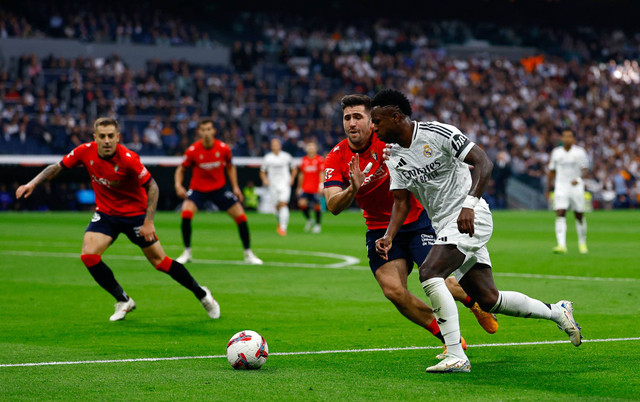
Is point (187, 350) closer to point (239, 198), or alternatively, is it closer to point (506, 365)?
point (506, 365)

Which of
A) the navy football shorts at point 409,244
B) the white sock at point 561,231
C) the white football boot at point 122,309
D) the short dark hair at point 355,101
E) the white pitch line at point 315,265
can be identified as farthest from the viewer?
the white sock at point 561,231

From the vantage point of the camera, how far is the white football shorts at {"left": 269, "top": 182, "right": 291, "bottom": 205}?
26.2 m

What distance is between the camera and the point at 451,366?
6883mm

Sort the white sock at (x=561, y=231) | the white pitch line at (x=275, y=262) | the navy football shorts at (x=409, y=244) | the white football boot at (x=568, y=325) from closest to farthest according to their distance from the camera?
the white football boot at (x=568, y=325), the navy football shorts at (x=409, y=244), the white pitch line at (x=275, y=262), the white sock at (x=561, y=231)

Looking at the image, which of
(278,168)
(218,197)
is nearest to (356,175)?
(218,197)

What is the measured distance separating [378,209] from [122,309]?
3.66 meters

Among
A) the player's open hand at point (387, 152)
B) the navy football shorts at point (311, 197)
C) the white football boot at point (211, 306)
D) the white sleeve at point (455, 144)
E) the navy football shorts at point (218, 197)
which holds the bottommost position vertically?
the navy football shorts at point (311, 197)

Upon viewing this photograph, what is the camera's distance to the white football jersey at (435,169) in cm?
706

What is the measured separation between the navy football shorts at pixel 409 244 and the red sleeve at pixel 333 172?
0.61 metres

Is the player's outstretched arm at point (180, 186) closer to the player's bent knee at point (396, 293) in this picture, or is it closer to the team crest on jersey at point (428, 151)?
the player's bent knee at point (396, 293)

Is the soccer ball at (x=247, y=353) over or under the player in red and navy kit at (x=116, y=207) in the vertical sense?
under

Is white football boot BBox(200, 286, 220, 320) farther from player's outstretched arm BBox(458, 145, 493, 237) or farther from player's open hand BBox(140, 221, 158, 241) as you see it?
player's outstretched arm BBox(458, 145, 493, 237)

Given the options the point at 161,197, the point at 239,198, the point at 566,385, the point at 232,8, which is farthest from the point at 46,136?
the point at 566,385

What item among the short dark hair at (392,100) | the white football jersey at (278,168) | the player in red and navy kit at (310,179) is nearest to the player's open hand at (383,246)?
the short dark hair at (392,100)
